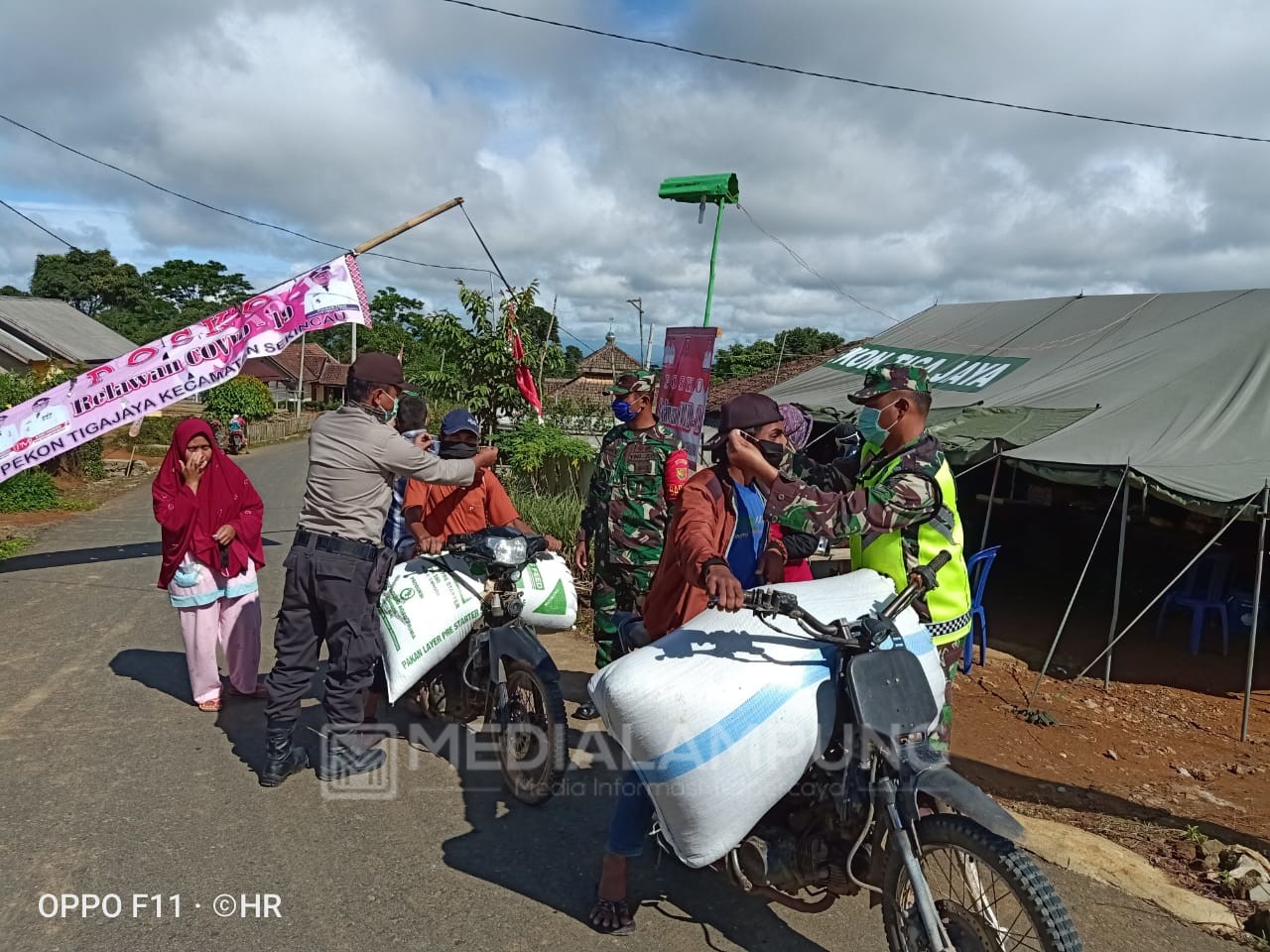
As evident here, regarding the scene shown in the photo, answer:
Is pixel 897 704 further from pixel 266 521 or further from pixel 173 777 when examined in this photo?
pixel 266 521

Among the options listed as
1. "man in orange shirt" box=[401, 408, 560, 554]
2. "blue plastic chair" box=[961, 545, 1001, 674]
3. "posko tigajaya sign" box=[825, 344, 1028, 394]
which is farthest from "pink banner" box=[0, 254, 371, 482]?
"posko tigajaya sign" box=[825, 344, 1028, 394]

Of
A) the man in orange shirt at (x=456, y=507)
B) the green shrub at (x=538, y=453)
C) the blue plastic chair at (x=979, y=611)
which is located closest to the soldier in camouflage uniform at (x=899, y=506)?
the man in orange shirt at (x=456, y=507)

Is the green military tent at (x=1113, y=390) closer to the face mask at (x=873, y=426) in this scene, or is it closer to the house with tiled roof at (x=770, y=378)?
the house with tiled roof at (x=770, y=378)

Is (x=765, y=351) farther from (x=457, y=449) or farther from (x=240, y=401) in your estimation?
(x=457, y=449)

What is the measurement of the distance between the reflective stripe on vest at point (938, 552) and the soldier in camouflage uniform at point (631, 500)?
6.60ft

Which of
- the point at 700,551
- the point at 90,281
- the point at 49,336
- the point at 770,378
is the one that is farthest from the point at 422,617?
the point at 90,281

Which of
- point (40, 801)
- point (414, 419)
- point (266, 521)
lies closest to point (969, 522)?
point (414, 419)

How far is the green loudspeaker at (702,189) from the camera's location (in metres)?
7.18

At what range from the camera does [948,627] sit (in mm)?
2693

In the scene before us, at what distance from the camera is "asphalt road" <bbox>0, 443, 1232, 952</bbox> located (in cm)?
279

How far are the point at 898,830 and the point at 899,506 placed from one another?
87 centimetres

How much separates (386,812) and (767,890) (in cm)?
177

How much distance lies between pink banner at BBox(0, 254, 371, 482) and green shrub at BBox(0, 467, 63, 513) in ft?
20.3

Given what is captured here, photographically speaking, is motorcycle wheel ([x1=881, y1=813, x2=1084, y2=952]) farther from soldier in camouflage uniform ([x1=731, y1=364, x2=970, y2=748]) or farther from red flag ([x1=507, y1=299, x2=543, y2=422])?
red flag ([x1=507, y1=299, x2=543, y2=422])
